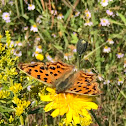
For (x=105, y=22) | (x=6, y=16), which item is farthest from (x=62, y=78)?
(x=6, y=16)

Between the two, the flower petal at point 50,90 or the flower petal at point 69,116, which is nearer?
the flower petal at point 69,116

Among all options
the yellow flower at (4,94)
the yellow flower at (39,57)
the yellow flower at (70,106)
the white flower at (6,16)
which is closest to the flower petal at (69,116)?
the yellow flower at (70,106)

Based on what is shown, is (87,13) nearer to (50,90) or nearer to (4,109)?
(50,90)

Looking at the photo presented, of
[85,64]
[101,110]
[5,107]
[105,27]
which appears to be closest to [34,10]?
[105,27]

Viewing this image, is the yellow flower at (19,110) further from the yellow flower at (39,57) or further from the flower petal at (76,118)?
the yellow flower at (39,57)

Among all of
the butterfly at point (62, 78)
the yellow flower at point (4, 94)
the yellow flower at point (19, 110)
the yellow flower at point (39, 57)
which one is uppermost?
the yellow flower at point (39, 57)

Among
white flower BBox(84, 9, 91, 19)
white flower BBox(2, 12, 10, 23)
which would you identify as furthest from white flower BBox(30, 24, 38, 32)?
white flower BBox(84, 9, 91, 19)
